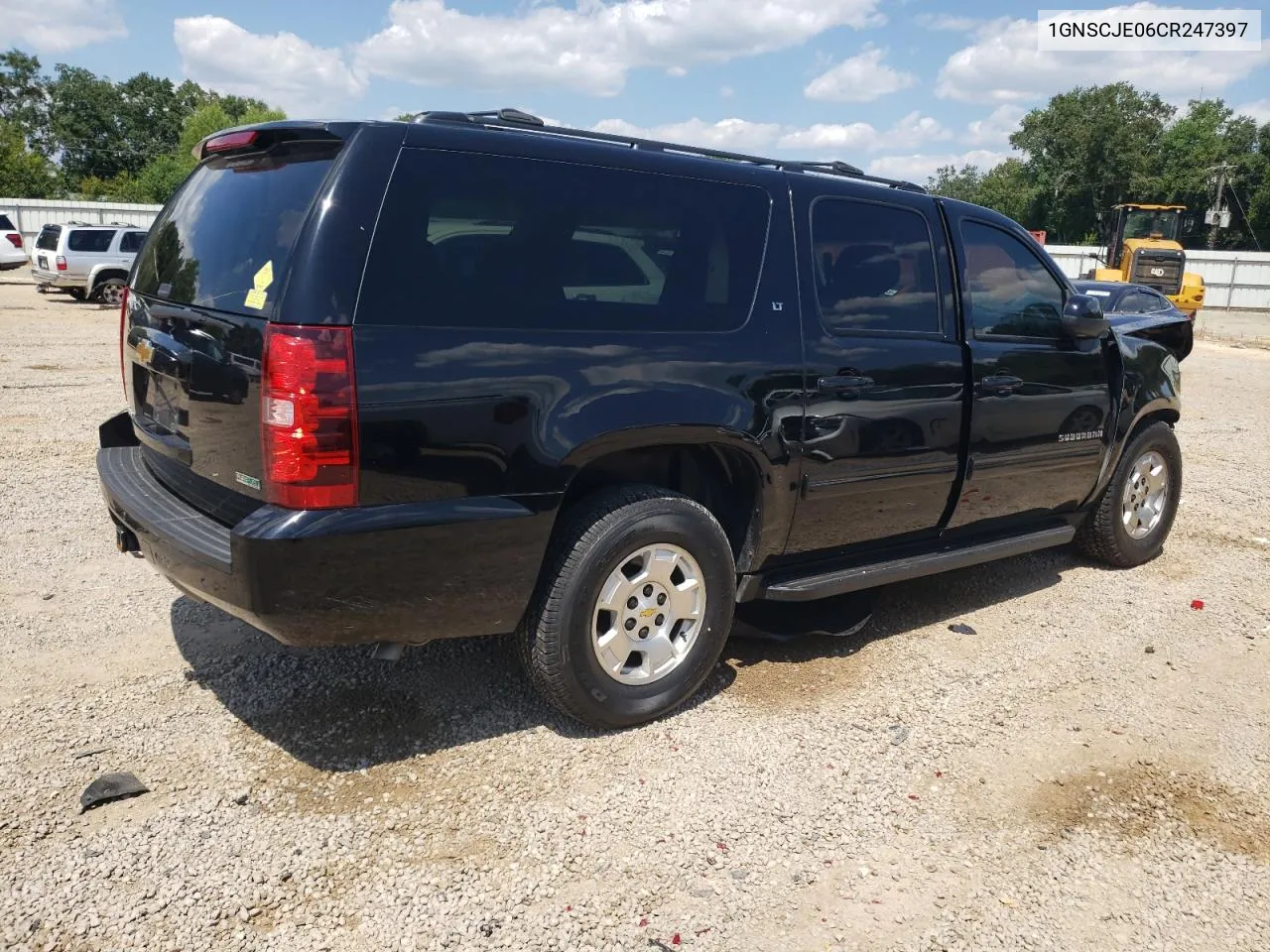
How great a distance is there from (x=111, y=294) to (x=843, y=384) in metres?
20.5

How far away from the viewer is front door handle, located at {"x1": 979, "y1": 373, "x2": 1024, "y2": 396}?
444 centimetres

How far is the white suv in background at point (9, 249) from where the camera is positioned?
81.9 feet

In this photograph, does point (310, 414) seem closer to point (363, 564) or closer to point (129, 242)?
point (363, 564)

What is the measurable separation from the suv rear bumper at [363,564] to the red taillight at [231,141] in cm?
123

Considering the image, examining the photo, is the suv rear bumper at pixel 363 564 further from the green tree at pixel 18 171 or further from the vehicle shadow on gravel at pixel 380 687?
the green tree at pixel 18 171

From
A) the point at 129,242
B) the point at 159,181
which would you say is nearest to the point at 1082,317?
the point at 129,242

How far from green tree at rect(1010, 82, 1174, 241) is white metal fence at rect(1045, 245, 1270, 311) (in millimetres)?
28983

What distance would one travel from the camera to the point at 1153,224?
28.6m

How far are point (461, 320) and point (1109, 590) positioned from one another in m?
4.17

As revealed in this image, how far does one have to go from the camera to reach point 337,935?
8.25ft

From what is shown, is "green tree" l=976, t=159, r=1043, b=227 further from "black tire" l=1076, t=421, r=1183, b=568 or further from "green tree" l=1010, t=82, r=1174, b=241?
"black tire" l=1076, t=421, r=1183, b=568

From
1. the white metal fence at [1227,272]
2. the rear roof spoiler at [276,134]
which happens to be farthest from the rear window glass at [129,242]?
the white metal fence at [1227,272]

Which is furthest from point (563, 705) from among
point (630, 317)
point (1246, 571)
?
point (1246, 571)

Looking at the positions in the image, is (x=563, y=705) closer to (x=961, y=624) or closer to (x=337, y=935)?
(x=337, y=935)
